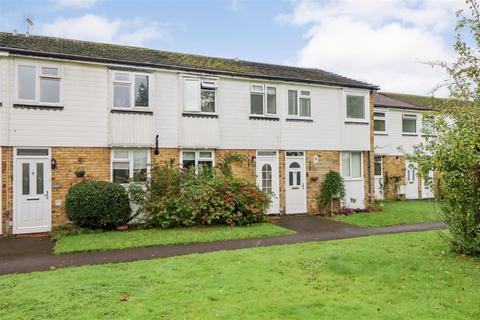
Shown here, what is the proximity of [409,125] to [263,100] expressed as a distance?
11315mm

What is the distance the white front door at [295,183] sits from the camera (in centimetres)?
1466

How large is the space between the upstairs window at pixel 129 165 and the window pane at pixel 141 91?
1.62 meters

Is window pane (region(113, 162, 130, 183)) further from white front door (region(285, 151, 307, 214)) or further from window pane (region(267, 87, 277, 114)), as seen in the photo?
white front door (region(285, 151, 307, 214))

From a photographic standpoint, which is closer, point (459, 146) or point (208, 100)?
point (459, 146)

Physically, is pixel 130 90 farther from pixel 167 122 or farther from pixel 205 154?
pixel 205 154

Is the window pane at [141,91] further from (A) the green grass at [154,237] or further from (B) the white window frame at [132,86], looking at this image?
(A) the green grass at [154,237]

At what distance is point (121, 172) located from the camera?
1214 cm

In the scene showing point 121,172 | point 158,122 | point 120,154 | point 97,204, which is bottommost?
point 97,204

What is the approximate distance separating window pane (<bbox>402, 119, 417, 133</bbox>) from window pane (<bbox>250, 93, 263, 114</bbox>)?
1090 cm

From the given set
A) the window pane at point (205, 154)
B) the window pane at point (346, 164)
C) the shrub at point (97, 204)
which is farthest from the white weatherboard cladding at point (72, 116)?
the window pane at point (346, 164)

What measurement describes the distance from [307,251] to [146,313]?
4.33 m

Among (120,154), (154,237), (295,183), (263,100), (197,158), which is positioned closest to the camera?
(154,237)

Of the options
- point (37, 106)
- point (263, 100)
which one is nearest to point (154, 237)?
point (37, 106)

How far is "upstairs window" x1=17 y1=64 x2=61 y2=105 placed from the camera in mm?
10883
